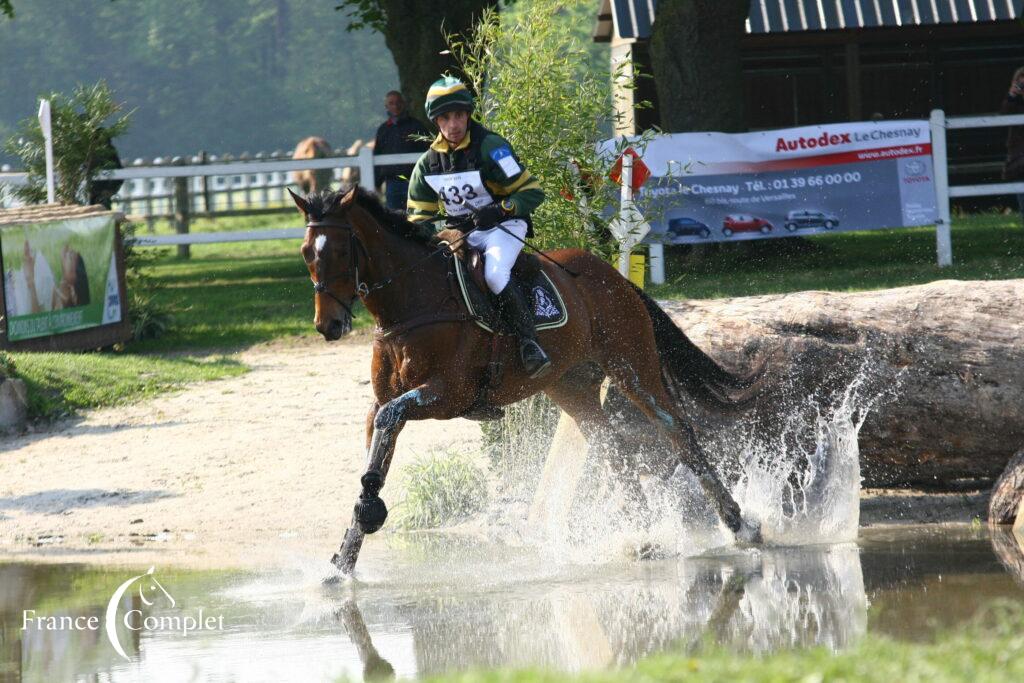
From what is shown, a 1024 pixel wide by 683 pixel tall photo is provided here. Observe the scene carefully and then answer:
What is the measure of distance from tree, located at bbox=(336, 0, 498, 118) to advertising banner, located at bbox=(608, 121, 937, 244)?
13.8ft

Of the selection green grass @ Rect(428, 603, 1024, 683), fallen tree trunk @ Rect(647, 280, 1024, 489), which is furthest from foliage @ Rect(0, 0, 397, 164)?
green grass @ Rect(428, 603, 1024, 683)

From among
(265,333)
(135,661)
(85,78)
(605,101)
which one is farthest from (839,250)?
(85,78)

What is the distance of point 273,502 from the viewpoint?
925cm

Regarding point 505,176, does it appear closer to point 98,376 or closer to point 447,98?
point 447,98

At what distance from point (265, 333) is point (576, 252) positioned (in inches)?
309

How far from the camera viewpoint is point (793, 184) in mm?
15844

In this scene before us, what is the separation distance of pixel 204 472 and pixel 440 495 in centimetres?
194

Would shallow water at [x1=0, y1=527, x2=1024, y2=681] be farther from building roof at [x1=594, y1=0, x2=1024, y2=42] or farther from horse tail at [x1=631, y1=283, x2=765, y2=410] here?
building roof at [x1=594, y1=0, x2=1024, y2=42]

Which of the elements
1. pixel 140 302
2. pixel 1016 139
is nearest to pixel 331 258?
pixel 140 302

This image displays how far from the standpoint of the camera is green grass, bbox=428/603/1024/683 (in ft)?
14.7

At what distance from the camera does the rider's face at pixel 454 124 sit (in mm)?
7438

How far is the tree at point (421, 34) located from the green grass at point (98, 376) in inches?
249

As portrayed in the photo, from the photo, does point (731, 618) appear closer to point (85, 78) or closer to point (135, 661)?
point (135, 661)

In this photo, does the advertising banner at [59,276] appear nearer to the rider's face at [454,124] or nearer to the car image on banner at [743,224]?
the car image on banner at [743,224]
